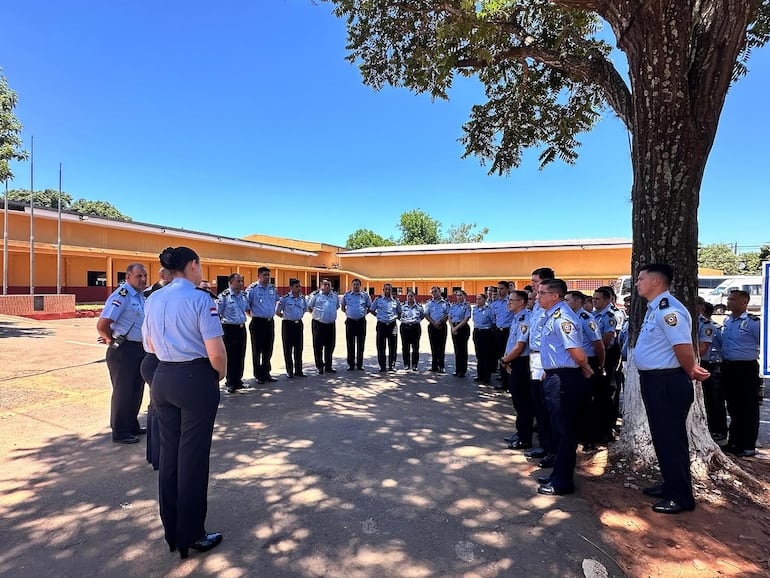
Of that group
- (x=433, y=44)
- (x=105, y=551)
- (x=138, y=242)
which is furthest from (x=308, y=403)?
(x=138, y=242)

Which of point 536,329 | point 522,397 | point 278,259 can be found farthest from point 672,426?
point 278,259

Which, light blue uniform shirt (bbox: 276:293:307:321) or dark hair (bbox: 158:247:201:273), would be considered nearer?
dark hair (bbox: 158:247:201:273)

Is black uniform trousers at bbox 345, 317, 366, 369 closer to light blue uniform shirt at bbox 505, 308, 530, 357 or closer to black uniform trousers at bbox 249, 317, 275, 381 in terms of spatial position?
black uniform trousers at bbox 249, 317, 275, 381

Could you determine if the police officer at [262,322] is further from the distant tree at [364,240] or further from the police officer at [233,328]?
the distant tree at [364,240]

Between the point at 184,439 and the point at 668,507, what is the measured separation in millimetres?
3175

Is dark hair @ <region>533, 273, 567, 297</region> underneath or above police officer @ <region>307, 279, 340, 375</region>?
above

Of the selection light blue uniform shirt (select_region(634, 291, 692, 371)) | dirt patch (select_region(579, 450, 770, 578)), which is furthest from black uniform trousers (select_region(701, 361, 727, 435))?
light blue uniform shirt (select_region(634, 291, 692, 371))

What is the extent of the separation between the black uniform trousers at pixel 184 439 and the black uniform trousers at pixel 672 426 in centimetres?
290

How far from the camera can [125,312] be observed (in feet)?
14.4

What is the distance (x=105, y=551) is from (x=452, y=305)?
693 centimetres

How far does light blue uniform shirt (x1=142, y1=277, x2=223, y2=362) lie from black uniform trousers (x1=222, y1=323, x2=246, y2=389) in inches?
160

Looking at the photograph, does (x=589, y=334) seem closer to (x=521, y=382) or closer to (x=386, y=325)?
(x=521, y=382)

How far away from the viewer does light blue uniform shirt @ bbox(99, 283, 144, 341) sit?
4324mm

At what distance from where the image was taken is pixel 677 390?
9.96 feet
